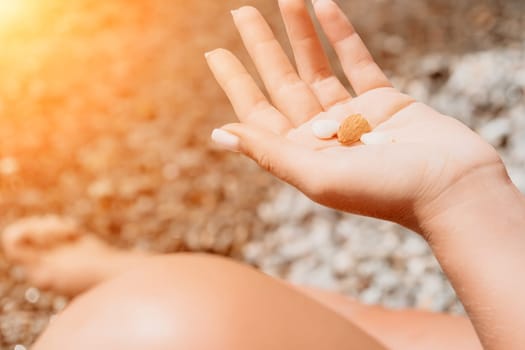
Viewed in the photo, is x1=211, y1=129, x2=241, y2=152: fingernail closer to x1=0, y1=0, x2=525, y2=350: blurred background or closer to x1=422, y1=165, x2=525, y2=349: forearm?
x1=422, y1=165, x2=525, y2=349: forearm

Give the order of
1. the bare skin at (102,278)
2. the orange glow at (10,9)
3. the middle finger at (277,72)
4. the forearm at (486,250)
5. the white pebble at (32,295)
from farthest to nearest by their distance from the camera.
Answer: the orange glow at (10,9), the white pebble at (32,295), the bare skin at (102,278), the middle finger at (277,72), the forearm at (486,250)

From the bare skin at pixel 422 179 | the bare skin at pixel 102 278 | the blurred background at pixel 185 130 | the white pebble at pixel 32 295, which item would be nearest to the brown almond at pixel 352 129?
the bare skin at pixel 422 179

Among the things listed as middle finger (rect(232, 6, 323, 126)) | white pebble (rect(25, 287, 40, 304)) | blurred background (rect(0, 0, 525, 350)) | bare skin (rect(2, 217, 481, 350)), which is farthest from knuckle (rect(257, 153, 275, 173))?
white pebble (rect(25, 287, 40, 304))

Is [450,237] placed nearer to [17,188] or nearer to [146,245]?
[146,245]

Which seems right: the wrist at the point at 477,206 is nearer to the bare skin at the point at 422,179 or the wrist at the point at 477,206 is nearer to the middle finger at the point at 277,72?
the bare skin at the point at 422,179

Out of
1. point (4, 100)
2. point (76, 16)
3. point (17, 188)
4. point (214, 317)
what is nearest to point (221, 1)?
point (76, 16)

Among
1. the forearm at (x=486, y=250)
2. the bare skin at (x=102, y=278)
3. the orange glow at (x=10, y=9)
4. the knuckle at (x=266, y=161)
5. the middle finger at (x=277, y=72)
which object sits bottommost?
the bare skin at (x=102, y=278)
